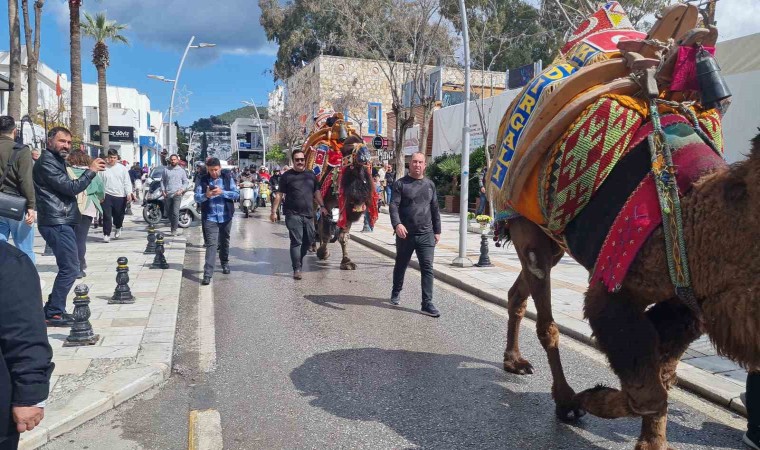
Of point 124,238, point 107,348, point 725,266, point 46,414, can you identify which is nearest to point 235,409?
point 46,414

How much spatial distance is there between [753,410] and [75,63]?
2091 cm

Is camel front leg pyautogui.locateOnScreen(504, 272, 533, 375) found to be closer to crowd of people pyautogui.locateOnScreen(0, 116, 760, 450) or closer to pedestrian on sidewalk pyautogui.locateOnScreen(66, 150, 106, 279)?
crowd of people pyautogui.locateOnScreen(0, 116, 760, 450)

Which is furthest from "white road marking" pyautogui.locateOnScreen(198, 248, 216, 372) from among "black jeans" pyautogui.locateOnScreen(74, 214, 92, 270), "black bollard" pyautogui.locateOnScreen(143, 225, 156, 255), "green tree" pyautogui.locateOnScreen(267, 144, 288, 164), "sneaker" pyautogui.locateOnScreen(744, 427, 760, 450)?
"green tree" pyautogui.locateOnScreen(267, 144, 288, 164)

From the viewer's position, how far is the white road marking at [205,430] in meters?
4.06

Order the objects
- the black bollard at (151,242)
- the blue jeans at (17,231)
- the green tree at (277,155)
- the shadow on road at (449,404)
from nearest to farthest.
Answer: the shadow on road at (449,404), the blue jeans at (17,231), the black bollard at (151,242), the green tree at (277,155)

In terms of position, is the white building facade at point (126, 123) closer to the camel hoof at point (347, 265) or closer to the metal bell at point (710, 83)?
the camel hoof at point (347, 265)

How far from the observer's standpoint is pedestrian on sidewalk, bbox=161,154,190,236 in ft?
47.9

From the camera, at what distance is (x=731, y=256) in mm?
2684

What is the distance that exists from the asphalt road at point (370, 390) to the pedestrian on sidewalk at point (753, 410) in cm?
10

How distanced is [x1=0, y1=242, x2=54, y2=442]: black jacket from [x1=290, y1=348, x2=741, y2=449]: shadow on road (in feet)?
7.95

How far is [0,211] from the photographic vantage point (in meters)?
2.69

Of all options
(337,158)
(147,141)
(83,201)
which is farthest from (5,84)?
(147,141)

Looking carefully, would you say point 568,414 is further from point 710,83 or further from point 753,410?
point 710,83

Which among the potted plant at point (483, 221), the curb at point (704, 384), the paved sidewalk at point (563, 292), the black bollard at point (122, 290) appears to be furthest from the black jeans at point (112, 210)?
the curb at point (704, 384)
